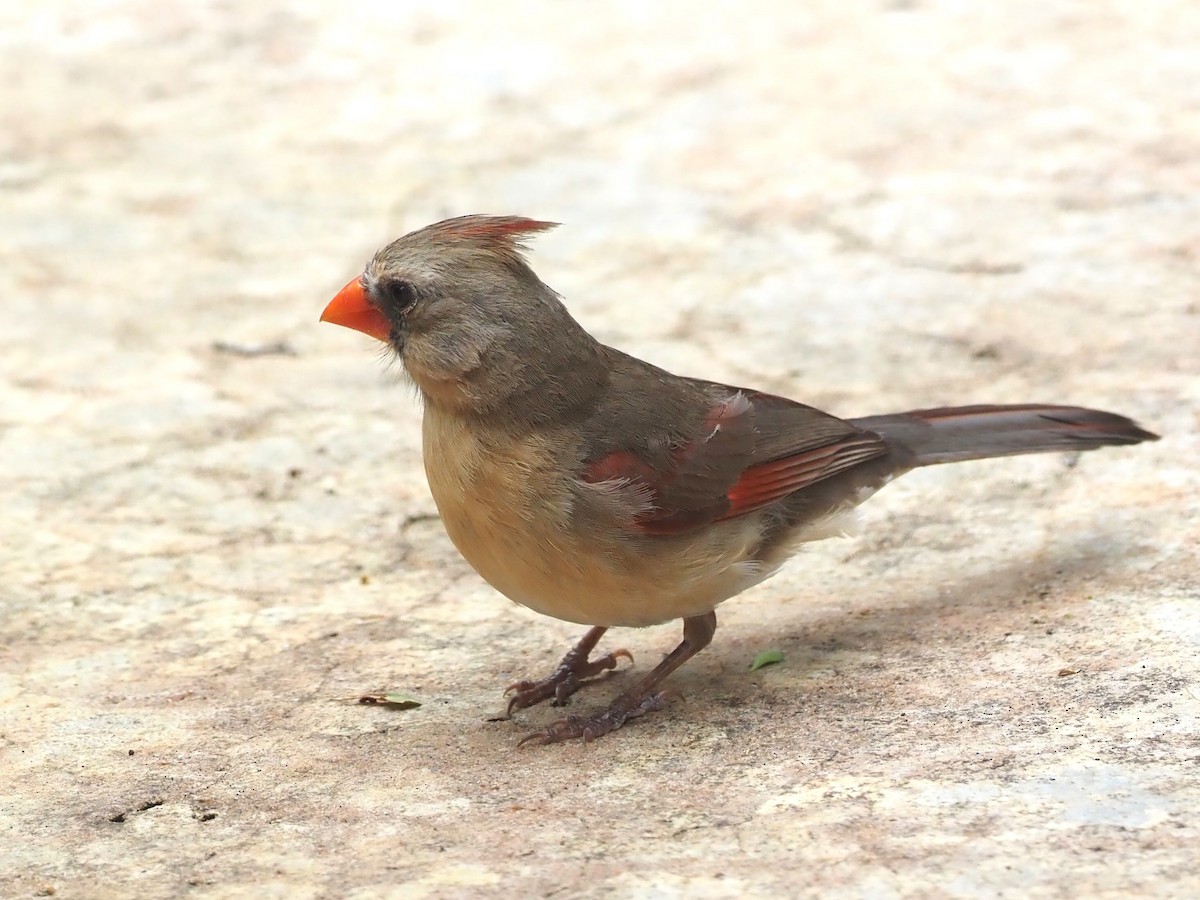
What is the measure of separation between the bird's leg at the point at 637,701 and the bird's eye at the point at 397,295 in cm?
120

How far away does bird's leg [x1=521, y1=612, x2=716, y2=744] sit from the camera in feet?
14.2

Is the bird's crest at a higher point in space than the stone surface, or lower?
higher

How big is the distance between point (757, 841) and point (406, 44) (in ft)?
24.7

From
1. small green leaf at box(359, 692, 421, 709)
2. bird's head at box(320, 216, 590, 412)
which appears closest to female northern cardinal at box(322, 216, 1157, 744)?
bird's head at box(320, 216, 590, 412)

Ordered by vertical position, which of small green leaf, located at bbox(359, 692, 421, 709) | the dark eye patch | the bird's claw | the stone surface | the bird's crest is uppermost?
the bird's crest

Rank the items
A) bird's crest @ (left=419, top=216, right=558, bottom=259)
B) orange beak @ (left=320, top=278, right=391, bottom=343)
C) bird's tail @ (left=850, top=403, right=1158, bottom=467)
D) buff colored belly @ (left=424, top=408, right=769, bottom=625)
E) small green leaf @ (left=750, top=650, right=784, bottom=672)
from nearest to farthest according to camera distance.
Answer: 1. buff colored belly @ (left=424, top=408, right=769, bottom=625)
2. bird's crest @ (left=419, top=216, right=558, bottom=259)
3. orange beak @ (left=320, top=278, right=391, bottom=343)
4. small green leaf @ (left=750, top=650, right=784, bottom=672)
5. bird's tail @ (left=850, top=403, right=1158, bottom=467)

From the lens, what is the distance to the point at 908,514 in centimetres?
551

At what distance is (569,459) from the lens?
4316 mm

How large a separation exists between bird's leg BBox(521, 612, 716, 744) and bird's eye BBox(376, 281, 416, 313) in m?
1.20

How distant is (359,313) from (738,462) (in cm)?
116

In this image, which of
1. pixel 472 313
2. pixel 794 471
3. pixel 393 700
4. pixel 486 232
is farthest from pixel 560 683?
pixel 486 232

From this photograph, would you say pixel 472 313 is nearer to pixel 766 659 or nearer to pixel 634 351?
pixel 766 659

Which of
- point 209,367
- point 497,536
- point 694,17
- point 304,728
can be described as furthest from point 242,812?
point 694,17

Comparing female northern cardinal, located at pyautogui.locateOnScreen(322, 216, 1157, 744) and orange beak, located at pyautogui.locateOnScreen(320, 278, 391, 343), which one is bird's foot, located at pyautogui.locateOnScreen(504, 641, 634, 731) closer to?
female northern cardinal, located at pyautogui.locateOnScreen(322, 216, 1157, 744)
